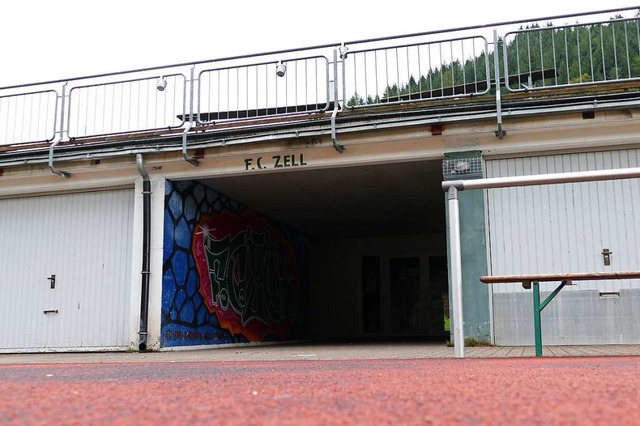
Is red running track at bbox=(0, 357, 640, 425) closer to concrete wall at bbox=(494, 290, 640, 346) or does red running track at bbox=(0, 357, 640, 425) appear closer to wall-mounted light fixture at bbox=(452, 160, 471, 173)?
concrete wall at bbox=(494, 290, 640, 346)

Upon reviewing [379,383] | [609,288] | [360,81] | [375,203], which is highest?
[360,81]

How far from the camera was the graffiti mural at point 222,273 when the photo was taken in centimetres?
1141

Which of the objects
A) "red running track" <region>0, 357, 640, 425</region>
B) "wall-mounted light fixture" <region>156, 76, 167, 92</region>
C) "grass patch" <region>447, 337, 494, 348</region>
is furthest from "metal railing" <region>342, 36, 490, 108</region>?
"red running track" <region>0, 357, 640, 425</region>

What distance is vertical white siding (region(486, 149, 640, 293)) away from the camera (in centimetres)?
938

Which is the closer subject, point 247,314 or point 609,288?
point 609,288

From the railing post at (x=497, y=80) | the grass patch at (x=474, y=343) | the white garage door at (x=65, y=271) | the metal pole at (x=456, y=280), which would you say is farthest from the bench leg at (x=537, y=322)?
the white garage door at (x=65, y=271)

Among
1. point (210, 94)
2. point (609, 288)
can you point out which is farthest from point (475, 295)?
point (210, 94)

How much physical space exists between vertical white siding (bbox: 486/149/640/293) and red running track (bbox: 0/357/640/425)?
17.7ft

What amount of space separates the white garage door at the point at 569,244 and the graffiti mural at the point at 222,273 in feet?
16.1

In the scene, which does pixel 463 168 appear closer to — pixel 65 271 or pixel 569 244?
pixel 569 244

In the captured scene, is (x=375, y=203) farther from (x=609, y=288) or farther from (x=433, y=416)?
(x=433, y=416)

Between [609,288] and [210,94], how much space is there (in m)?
6.36

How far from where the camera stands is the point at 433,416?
2.28m

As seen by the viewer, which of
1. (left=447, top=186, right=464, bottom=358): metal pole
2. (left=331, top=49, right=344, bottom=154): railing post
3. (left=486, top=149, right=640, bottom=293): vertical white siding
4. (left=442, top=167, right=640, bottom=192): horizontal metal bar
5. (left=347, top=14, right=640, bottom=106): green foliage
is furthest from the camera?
(left=331, top=49, right=344, bottom=154): railing post
